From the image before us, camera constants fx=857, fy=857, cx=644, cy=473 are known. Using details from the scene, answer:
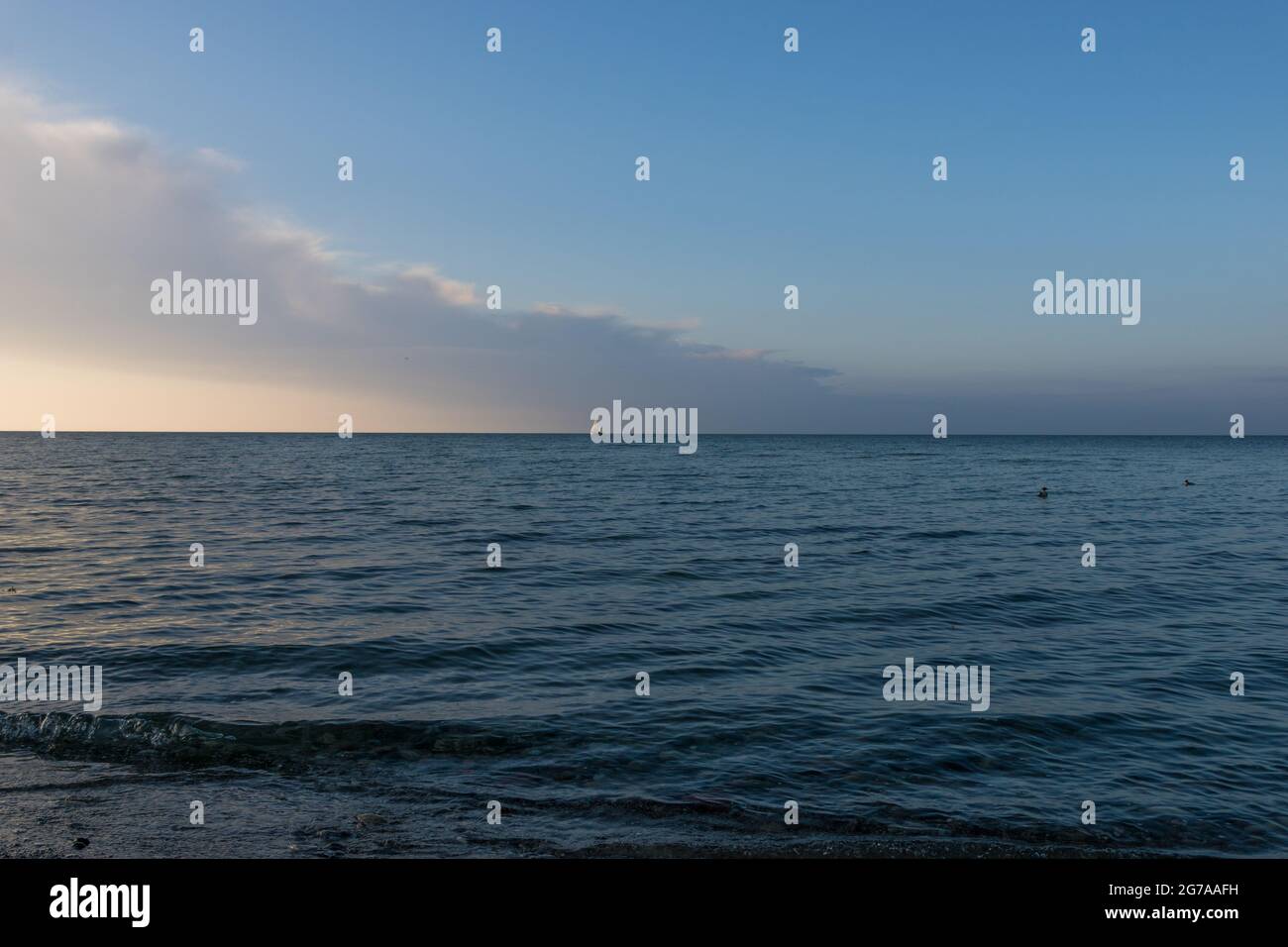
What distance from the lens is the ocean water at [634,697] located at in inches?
397

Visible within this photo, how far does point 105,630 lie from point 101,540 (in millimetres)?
18484

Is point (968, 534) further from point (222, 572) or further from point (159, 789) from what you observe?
point (159, 789)

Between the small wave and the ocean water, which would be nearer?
the ocean water

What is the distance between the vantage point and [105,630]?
19906 mm

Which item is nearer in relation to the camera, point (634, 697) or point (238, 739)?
point (238, 739)

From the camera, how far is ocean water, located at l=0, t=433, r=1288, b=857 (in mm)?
10094

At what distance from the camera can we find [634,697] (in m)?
15.4

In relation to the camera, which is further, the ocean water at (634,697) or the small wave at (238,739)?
the small wave at (238,739)
